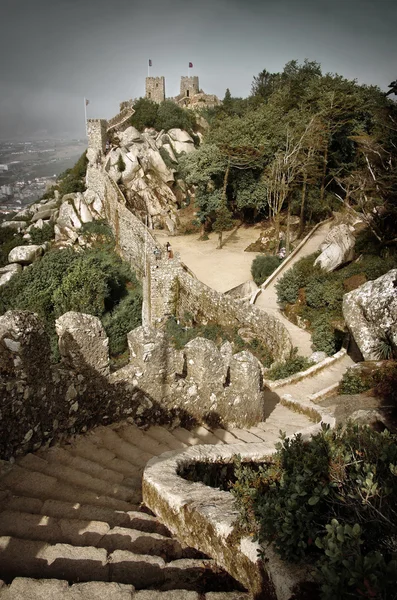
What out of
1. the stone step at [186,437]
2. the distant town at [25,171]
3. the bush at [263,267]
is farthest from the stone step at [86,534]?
the distant town at [25,171]

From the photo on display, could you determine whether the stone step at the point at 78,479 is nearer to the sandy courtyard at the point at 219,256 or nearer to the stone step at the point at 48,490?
the stone step at the point at 48,490

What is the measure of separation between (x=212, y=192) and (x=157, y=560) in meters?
28.4

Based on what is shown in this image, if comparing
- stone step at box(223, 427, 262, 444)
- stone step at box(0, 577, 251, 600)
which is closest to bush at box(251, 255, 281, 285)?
stone step at box(223, 427, 262, 444)

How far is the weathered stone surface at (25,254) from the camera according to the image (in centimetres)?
2746

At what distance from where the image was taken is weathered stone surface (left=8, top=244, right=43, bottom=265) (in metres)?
27.5

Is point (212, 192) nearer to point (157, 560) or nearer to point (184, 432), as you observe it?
point (184, 432)

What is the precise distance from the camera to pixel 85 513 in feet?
13.4

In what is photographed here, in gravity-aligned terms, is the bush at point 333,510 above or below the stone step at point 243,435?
above

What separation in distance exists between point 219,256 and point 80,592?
929 inches

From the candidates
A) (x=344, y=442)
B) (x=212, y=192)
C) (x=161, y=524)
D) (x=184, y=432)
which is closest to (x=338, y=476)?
(x=344, y=442)

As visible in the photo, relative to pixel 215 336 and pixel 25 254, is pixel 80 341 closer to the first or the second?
pixel 215 336

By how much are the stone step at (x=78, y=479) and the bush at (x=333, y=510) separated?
150 cm

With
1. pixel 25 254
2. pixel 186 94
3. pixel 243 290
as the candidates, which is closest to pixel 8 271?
pixel 25 254

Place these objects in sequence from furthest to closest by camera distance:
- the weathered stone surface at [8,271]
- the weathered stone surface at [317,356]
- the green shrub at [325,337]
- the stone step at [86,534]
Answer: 1. the weathered stone surface at [8,271]
2. the green shrub at [325,337]
3. the weathered stone surface at [317,356]
4. the stone step at [86,534]
